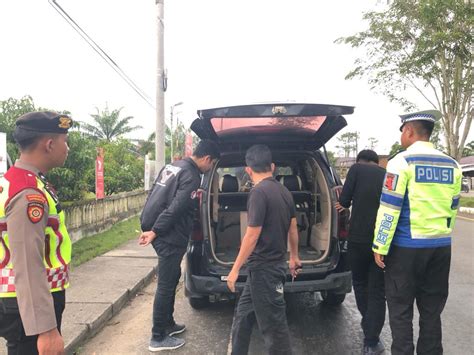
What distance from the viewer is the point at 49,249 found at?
1850 millimetres

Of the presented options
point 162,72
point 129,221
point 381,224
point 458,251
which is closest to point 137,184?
point 129,221

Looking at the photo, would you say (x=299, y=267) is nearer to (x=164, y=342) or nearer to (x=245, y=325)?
(x=245, y=325)

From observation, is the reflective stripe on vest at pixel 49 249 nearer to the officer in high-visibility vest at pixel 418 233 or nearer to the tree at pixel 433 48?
the officer in high-visibility vest at pixel 418 233

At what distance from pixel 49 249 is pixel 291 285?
7.26 feet

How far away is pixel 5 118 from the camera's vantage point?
6129mm

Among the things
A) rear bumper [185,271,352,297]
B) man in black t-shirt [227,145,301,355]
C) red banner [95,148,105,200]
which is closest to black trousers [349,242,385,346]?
rear bumper [185,271,352,297]

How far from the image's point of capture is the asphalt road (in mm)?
3449

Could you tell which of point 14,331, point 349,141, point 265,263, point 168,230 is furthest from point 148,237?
point 349,141

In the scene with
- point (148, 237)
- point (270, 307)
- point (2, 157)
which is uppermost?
point (2, 157)

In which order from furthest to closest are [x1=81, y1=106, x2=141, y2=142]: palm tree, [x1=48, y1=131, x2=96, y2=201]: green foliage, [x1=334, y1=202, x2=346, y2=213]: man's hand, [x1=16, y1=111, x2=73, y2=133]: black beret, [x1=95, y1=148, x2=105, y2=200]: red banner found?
[x1=81, y1=106, x2=141, y2=142]: palm tree, [x1=95, y1=148, x2=105, y2=200]: red banner, [x1=48, y1=131, x2=96, y2=201]: green foliage, [x1=334, y1=202, x2=346, y2=213]: man's hand, [x1=16, y1=111, x2=73, y2=133]: black beret

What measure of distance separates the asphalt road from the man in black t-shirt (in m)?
0.75

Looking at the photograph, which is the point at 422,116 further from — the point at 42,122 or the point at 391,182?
the point at 42,122

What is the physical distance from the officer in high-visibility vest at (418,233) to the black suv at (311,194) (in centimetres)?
77

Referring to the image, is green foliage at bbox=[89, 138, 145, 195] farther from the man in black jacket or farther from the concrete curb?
the man in black jacket
